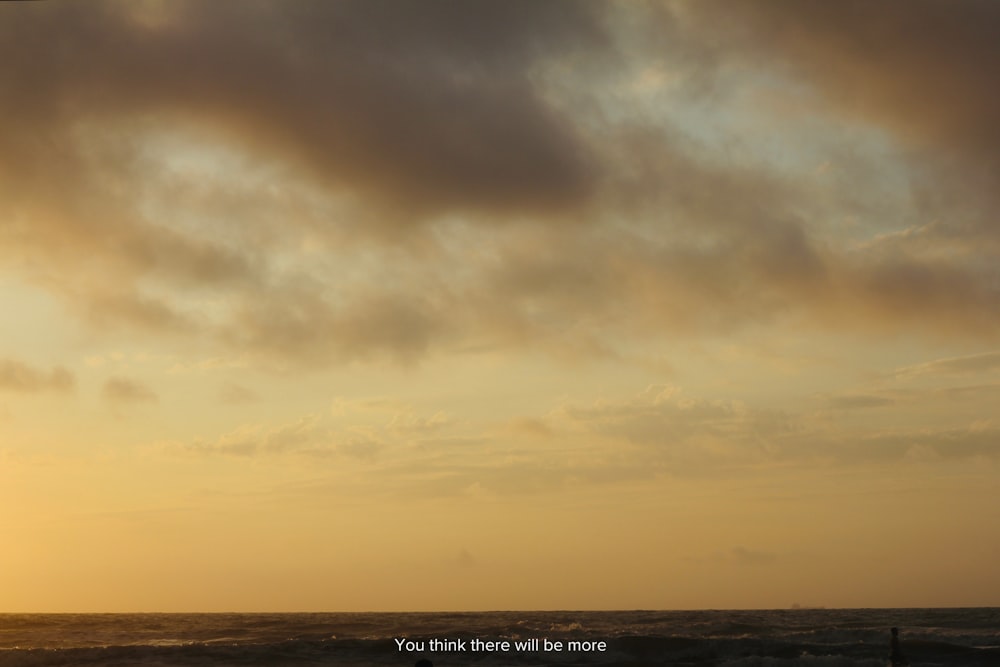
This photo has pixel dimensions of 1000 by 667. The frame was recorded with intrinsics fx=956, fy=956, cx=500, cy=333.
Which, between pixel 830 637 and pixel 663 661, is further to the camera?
pixel 830 637

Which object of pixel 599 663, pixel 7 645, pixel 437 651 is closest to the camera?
pixel 599 663

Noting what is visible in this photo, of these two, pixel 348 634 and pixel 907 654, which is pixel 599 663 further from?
pixel 348 634

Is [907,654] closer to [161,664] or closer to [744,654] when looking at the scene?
[744,654]

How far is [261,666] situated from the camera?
44469 mm

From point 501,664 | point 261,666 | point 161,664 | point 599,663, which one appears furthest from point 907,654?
point 161,664

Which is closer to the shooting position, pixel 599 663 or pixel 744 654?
pixel 599 663

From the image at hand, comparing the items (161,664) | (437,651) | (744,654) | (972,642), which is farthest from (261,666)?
(972,642)

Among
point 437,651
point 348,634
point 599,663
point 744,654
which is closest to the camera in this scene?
point 599,663

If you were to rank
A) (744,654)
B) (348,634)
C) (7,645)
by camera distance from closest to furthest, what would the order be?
(744,654) < (7,645) < (348,634)

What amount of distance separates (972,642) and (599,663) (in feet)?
69.0

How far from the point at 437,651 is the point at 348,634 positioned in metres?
13.4

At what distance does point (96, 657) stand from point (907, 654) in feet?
131

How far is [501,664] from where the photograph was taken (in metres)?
43.4

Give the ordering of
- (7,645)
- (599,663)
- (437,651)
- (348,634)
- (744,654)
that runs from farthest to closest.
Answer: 1. (348,634)
2. (7,645)
3. (437,651)
4. (744,654)
5. (599,663)
